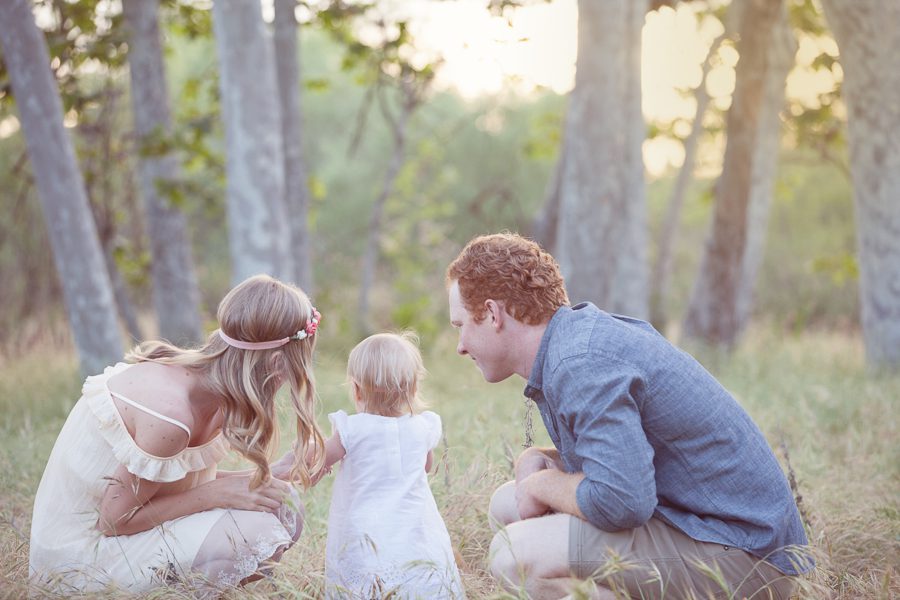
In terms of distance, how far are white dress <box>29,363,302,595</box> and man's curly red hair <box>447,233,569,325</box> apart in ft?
3.45

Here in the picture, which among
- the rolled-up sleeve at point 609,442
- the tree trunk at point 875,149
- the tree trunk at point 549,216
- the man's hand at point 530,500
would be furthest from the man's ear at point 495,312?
the tree trunk at point 549,216

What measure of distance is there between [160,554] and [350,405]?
11.7ft

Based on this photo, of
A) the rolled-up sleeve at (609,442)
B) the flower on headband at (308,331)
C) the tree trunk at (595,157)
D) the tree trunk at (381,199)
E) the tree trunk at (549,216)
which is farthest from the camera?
the tree trunk at (381,199)

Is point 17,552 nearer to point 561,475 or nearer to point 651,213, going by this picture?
point 561,475

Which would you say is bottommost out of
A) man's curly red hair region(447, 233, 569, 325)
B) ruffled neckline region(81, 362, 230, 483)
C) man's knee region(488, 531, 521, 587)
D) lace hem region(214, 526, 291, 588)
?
lace hem region(214, 526, 291, 588)

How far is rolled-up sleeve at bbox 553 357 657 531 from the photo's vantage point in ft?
8.36

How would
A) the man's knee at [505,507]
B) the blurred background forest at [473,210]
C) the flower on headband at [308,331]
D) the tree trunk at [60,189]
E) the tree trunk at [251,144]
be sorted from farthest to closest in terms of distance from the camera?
the tree trunk at [251,144], the tree trunk at [60,189], the blurred background forest at [473,210], the man's knee at [505,507], the flower on headband at [308,331]

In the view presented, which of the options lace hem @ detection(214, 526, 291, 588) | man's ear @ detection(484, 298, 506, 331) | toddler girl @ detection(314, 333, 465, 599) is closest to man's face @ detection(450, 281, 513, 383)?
man's ear @ detection(484, 298, 506, 331)

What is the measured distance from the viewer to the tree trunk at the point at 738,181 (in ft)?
32.8

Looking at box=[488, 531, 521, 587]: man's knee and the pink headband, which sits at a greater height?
the pink headband

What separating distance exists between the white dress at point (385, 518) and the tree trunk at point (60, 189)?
13.8 feet

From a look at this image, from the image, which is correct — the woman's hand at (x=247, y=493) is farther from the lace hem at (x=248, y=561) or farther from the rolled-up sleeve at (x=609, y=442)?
the rolled-up sleeve at (x=609, y=442)

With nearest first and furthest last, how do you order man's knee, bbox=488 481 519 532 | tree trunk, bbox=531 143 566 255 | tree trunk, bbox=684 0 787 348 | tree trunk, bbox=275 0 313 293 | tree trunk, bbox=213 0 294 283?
man's knee, bbox=488 481 519 532 → tree trunk, bbox=213 0 294 283 → tree trunk, bbox=275 0 313 293 → tree trunk, bbox=684 0 787 348 → tree trunk, bbox=531 143 566 255

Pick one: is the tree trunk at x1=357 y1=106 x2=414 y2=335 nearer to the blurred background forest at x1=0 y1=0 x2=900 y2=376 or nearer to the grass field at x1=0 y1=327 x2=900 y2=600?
the blurred background forest at x1=0 y1=0 x2=900 y2=376
